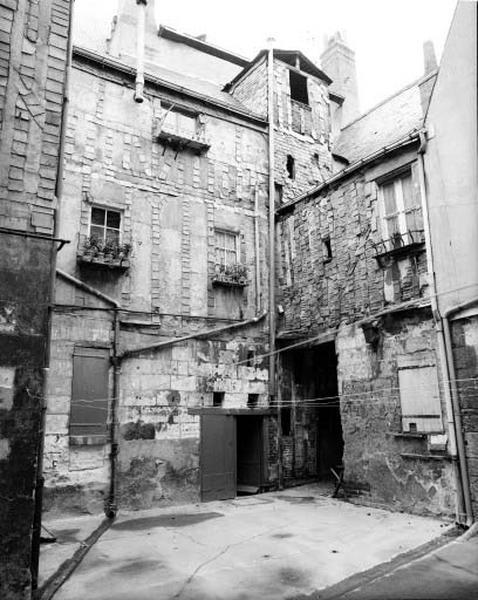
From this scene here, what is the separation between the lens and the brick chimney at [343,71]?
64.8ft

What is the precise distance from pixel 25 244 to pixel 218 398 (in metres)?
6.78

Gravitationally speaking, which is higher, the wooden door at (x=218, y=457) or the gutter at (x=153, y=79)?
the gutter at (x=153, y=79)

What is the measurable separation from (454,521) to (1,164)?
345 inches

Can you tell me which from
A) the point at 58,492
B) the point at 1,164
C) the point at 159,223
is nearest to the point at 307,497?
the point at 58,492

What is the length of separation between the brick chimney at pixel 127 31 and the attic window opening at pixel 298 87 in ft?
15.8

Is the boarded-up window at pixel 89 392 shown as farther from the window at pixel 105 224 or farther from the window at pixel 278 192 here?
the window at pixel 278 192

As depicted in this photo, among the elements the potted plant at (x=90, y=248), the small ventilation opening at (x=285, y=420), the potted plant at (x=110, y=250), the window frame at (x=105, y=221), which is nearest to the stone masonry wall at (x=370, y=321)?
the small ventilation opening at (x=285, y=420)

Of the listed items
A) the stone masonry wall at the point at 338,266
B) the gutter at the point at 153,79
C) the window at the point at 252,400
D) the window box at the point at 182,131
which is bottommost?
the window at the point at 252,400

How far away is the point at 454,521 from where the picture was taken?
26.7 feet

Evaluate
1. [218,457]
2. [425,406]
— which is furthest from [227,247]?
[425,406]

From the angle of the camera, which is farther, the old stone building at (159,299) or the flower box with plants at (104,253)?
the flower box with plants at (104,253)

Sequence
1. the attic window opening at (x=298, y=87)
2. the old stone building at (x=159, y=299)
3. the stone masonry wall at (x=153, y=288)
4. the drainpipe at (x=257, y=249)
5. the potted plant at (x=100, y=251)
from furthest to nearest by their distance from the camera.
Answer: the attic window opening at (x=298, y=87)
the drainpipe at (x=257, y=249)
the potted plant at (x=100, y=251)
the stone masonry wall at (x=153, y=288)
the old stone building at (x=159, y=299)

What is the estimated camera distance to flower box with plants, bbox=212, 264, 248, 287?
1202 centimetres

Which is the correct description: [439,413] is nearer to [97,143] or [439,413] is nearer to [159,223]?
[159,223]
